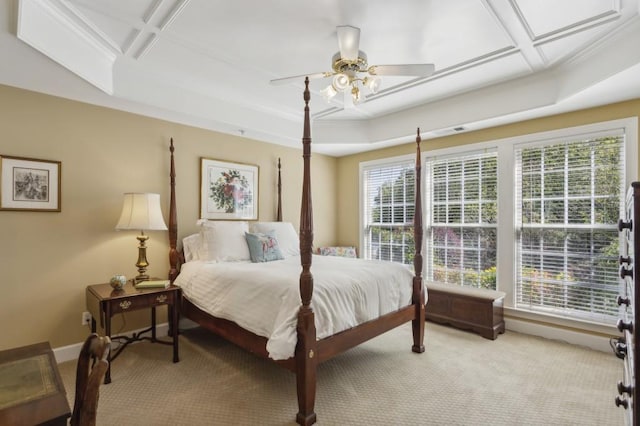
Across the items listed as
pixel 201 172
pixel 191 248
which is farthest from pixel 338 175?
pixel 191 248

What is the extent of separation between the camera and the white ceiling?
7.32ft

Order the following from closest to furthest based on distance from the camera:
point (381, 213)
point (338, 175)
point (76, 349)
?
point (76, 349), point (381, 213), point (338, 175)

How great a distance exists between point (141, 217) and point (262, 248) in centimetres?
123

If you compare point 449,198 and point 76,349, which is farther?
point 449,198

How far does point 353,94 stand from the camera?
8.90 feet

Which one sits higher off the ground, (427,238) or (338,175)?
(338,175)

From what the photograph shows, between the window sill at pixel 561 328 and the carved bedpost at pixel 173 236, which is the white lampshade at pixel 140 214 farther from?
the window sill at pixel 561 328

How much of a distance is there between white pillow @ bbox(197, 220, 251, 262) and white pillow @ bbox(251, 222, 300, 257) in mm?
400

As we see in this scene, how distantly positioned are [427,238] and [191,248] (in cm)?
313

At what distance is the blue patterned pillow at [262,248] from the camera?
355 centimetres

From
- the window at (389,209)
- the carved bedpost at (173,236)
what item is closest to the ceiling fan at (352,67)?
the carved bedpost at (173,236)

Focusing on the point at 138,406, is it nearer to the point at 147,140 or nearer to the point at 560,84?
the point at 147,140

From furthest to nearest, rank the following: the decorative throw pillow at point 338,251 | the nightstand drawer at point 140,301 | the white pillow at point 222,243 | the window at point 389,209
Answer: the decorative throw pillow at point 338,251
the window at point 389,209
the white pillow at point 222,243
the nightstand drawer at point 140,301

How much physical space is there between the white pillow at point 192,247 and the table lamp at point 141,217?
493 millimetres
